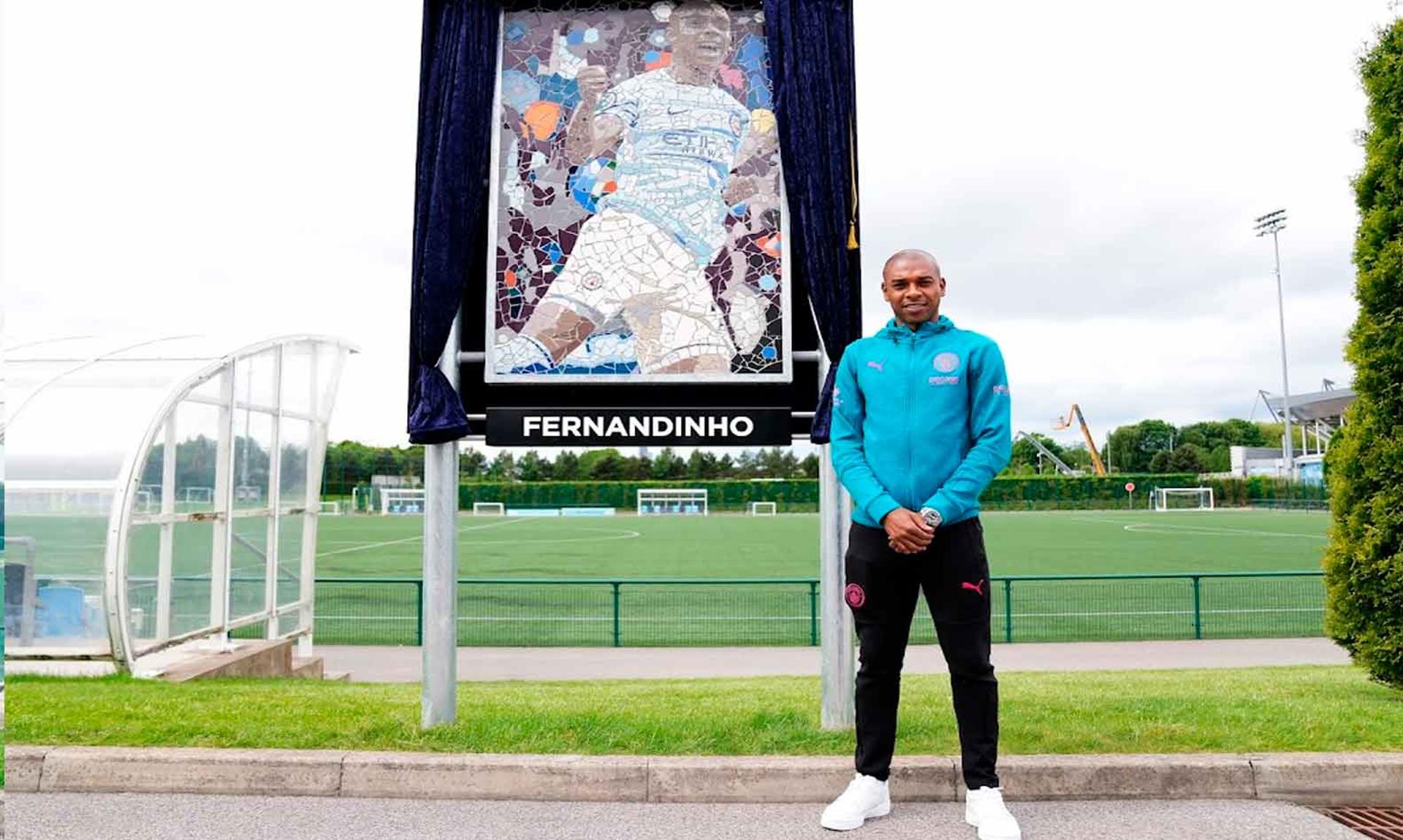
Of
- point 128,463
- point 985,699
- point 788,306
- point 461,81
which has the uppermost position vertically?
point 461,81

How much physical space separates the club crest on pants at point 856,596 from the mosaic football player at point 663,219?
1.69m

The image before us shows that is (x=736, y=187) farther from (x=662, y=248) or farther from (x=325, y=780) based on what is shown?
(x=325, y=780)

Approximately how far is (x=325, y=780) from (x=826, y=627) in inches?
93.6

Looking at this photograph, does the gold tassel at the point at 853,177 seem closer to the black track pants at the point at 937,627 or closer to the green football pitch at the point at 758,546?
the black track pants at the point at 937,627

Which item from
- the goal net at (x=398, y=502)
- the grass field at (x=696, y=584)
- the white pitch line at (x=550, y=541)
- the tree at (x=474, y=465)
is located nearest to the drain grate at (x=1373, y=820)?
the grass field at (x=696, y=584)

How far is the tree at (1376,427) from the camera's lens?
6.17 metres

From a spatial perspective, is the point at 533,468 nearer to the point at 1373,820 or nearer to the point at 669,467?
the point at 669,467

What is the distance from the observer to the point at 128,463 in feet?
29.1

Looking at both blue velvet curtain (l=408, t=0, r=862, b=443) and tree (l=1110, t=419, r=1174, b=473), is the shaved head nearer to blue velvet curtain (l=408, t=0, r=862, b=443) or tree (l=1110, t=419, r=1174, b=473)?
blue velvet curtain (l=408, t=0, r=862, b=443)

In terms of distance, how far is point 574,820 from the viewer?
4297mm

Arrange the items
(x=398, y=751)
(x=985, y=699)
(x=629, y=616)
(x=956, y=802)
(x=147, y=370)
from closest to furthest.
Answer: (x=985, y=699), (x=956, y=802), (x=398, y=751), (x=147, y=370), (x=629, y=616)

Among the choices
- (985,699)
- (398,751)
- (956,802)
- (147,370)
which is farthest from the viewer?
(147,370)

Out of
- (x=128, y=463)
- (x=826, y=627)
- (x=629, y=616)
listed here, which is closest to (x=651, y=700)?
(x=826, y=627)

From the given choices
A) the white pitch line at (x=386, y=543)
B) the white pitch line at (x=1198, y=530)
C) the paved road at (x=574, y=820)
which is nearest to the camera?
the paved road at (x=574, y=820)
